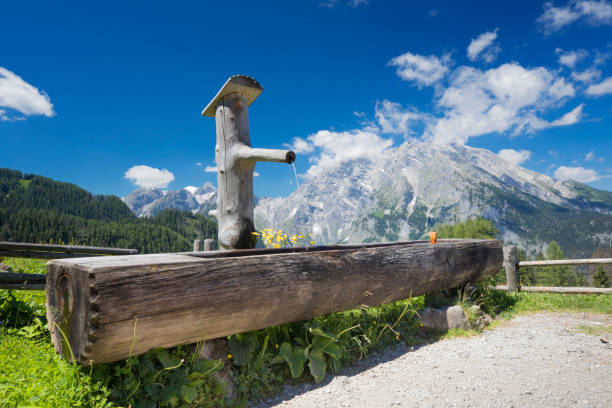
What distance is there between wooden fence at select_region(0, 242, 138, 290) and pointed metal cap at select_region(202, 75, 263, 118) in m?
3.97

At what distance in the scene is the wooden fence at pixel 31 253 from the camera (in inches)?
200

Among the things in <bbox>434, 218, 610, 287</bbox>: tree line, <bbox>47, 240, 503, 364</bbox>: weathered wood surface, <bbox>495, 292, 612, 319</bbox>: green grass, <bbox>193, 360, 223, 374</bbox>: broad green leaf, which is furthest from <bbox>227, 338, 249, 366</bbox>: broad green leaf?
<bbox>434, 218, 610, 287</bbox>: tree line

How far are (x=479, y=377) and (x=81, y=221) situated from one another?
96.7 metres

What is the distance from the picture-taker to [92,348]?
6.17ft

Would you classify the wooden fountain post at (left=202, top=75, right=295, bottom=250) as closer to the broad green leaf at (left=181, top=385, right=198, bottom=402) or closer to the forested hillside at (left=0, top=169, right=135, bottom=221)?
the broad green leaf at (left=181, top=385, right=198, bottom=402)

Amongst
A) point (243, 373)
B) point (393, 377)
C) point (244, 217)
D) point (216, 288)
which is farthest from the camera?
point (244, 217)

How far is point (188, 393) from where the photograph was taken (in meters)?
2.24

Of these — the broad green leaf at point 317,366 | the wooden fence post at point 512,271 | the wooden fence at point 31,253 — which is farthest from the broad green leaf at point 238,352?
the wooden fence post at point 512,271

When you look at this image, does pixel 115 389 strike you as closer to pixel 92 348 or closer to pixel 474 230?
pixel 92 348

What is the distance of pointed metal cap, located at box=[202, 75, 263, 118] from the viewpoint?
3.78 meters

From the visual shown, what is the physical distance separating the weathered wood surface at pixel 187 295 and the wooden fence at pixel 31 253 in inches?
155

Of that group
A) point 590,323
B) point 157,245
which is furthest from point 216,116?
point 157,245

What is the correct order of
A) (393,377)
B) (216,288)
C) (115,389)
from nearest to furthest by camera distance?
1. (115,389)
2. (216,288)
3. (393,377)

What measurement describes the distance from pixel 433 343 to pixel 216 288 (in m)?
3.06
